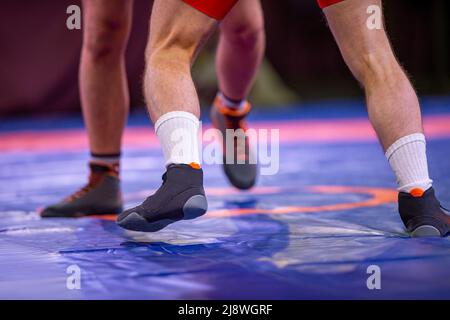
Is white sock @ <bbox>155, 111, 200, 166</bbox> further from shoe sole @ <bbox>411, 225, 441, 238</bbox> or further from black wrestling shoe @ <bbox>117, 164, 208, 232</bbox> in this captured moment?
shoe sole @ <bbox>411, 225, 441, 238</bbox>

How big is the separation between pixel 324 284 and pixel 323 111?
256 inches

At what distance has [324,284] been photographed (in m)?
1.54

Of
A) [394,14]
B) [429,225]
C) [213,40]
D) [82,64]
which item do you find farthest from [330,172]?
[394,14]

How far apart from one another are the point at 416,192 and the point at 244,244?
0.45 metres

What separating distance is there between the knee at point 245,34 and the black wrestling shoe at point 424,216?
3.89 ft

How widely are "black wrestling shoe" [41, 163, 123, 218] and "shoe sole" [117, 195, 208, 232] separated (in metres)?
0.80

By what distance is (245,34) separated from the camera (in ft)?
9.87

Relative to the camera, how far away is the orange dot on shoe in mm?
1992

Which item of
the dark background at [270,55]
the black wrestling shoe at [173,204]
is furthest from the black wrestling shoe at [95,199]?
the dark background at [270,55]

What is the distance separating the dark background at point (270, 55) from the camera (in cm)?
788

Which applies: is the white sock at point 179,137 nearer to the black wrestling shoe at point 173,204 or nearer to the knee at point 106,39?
the black wrestling shoe at point 173,204

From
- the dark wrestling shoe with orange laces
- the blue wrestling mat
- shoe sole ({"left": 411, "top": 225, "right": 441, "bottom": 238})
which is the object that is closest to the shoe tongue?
the blue wrestling mat

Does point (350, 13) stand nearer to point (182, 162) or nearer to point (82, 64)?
point (182, 162)

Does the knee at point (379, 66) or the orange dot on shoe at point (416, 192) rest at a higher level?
the knee at point (379, 66)
